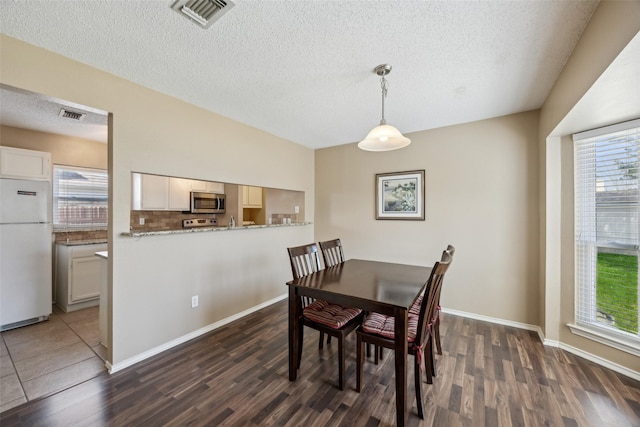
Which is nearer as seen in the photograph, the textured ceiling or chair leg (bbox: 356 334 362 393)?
the textured ceiling

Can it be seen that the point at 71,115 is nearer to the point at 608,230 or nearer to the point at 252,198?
the point at 252,198

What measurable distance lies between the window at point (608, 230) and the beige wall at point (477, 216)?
1.47ft

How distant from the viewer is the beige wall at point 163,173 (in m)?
1.90

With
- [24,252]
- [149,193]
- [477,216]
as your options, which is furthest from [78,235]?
[477,216]

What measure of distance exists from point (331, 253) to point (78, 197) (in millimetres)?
3872

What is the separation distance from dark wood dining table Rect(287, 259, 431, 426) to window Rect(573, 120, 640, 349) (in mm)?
1433

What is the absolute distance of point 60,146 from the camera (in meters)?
3.49

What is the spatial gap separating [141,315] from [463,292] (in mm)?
3523

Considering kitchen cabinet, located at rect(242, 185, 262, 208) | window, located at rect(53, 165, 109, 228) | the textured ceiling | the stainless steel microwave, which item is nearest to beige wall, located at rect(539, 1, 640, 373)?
the textured ceiling

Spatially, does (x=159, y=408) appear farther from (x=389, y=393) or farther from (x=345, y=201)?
(x=345, y=201)

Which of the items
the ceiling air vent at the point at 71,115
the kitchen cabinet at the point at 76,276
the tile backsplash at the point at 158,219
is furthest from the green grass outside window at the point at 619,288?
the kitchen cabinet at the point at 76,276

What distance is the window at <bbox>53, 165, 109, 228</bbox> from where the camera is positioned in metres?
3.57

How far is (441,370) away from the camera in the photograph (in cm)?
210

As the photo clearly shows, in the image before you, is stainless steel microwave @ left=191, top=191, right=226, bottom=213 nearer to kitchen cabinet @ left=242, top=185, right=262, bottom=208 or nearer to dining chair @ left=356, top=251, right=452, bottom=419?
kitchen cabinet @ left=242, top=185, right=262, bottom=208
